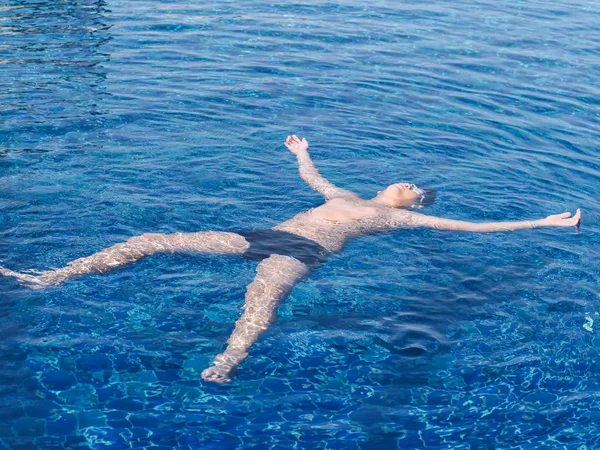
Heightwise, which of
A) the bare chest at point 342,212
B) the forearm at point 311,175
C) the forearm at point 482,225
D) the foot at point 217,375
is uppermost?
the forearm at point 311,175

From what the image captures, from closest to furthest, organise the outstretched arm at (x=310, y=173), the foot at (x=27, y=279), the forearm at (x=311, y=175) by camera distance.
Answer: the foot at (x=27, y=279) < the outstretched arm at (x=310, y=173) < the forearm at (x=311, y=175)

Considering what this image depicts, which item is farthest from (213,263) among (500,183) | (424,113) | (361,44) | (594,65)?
(594,65)

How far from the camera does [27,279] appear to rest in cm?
739

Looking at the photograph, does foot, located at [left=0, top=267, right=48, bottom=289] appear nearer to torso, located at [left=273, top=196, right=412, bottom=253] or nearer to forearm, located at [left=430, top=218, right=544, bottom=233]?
torso, located at [left=273, top=196, right=412, bottom=253]

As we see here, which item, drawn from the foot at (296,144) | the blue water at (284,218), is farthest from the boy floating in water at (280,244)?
the foot at (296,144)

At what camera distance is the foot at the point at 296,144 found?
10.9 meters

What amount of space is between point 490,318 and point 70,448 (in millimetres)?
4335

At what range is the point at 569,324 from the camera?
764 cm

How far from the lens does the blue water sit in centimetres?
625

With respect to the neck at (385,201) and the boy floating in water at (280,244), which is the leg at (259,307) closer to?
the boy floating in water at (280,244)

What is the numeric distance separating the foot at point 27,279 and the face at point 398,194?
4.33 metres

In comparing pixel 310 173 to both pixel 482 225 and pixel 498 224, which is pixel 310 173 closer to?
pixel 482 225

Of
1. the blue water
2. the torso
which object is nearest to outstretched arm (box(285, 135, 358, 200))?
the blue water

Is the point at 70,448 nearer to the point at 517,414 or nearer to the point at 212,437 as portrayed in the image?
the point at 212,437
